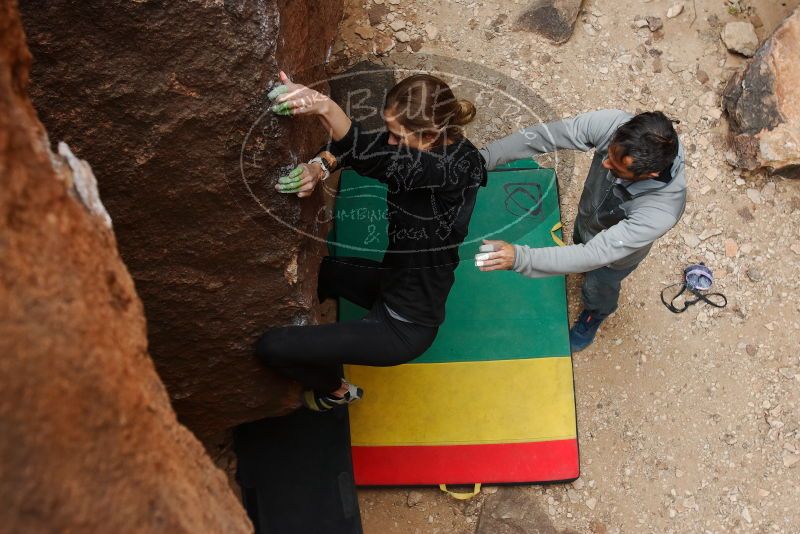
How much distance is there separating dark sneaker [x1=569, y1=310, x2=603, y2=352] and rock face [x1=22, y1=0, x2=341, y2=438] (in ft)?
4.20

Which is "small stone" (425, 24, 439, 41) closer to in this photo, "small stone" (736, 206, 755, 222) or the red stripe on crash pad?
"small stone" (736, 206, 755, 222)

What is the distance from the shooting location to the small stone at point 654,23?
13.2 ft

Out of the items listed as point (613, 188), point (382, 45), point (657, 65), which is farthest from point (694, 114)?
point (382, 45)

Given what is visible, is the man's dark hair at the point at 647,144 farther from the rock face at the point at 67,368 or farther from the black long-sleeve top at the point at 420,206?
the rock face at the point at 67,368

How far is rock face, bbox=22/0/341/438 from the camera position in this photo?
7.01ft

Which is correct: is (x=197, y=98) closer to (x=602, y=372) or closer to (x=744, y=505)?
(x=602, y=372)

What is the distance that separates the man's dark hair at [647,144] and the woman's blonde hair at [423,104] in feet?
1.85

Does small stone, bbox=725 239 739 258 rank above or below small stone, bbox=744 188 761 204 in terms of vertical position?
below

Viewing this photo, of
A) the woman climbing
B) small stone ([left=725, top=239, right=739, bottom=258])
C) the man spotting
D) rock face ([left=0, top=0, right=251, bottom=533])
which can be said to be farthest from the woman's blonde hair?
small stone ([left=725, top=239, right=739, bottom=258])

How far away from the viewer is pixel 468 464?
10.7 feet

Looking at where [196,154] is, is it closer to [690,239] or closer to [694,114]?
[690,239]

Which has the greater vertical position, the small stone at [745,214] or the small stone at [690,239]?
the small stone at [745,214]

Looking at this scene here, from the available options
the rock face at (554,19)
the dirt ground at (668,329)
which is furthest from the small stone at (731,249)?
the rock face at (554,19)

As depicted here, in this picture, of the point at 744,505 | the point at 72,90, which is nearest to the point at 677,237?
the point at 744,505
